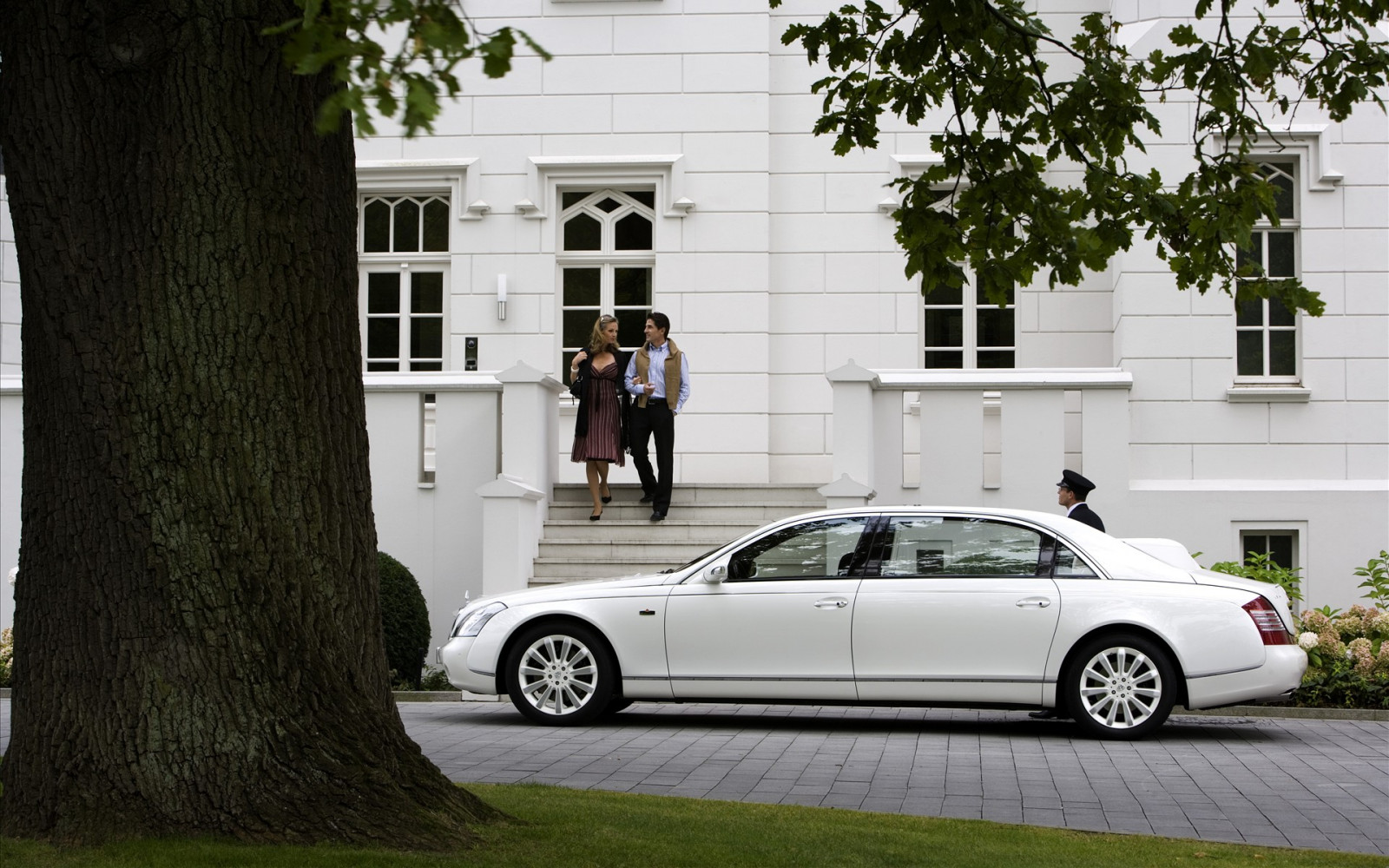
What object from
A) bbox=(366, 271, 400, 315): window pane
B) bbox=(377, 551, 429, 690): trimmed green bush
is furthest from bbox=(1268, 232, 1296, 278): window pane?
bbox=(366, 271, 400, 315): window pane

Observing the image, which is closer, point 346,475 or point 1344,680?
point 346,475

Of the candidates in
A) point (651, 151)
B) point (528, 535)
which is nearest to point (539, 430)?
point (528, 535)

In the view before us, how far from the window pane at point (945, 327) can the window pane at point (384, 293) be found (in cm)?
631

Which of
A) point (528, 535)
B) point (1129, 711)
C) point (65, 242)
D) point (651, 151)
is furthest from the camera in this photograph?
point (651, 151)

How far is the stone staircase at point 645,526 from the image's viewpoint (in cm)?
1573

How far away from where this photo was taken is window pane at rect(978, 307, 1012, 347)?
18984mm

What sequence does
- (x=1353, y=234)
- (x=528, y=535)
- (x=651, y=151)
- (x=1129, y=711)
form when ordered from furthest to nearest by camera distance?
1. (x=651, y=151)
2. (x=1353, y=234)
3. (x=528, y=535)
4. (x=1129, y=711)

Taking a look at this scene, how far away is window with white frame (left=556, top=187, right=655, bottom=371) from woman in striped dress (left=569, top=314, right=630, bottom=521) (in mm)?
2646

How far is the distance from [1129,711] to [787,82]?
10167 millimetres

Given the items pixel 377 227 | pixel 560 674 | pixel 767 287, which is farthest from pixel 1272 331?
pixel 377 227

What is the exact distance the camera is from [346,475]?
20.5ft

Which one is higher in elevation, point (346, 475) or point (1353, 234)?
point (1353, 234)

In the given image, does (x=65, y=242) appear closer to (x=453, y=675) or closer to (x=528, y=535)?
(x=453, y=675)

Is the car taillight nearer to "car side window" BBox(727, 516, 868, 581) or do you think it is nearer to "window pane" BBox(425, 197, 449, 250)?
"car side window" BBox(727, 516, 868, 581)
